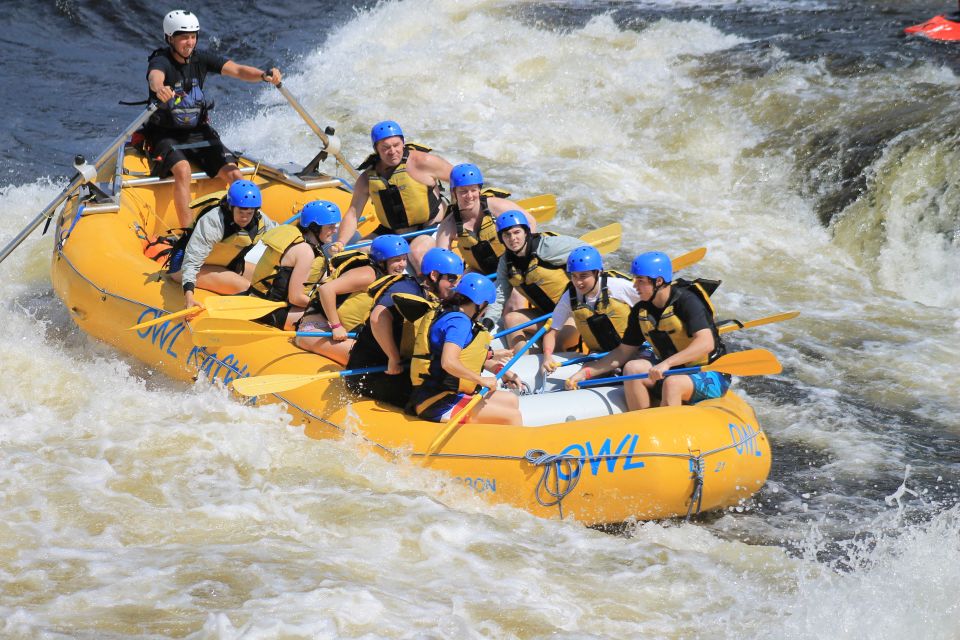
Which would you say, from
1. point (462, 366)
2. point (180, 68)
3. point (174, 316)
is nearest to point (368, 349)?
point (462, 366)

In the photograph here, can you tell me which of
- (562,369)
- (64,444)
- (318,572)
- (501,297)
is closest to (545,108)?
(501,297)

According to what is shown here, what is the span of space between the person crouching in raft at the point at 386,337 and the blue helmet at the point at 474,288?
33 centimetres

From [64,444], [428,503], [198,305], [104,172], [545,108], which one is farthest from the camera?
[545,108]

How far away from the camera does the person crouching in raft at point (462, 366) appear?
5133mm

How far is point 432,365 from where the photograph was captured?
5.28m

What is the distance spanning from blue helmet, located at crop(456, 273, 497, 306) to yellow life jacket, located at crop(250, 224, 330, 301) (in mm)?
1374

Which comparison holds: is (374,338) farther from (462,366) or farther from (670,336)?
(670,336)

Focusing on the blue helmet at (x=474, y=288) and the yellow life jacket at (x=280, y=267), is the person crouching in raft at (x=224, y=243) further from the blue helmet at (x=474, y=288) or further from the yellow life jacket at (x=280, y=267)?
the blue helmet at (x=474, y=288)

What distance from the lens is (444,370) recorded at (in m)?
5.24

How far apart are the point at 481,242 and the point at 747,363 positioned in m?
1.82

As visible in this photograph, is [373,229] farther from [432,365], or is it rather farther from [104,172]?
[432,365]

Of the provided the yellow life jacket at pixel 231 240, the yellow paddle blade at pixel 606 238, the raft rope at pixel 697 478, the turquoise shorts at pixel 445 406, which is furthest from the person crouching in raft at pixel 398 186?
the raft rope at pixel 697 478

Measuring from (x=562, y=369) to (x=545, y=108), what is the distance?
6.67 metres

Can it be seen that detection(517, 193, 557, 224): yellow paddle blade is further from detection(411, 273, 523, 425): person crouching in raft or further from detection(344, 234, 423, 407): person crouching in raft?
detection(411, 273, 523, 425): person crouching in raft
